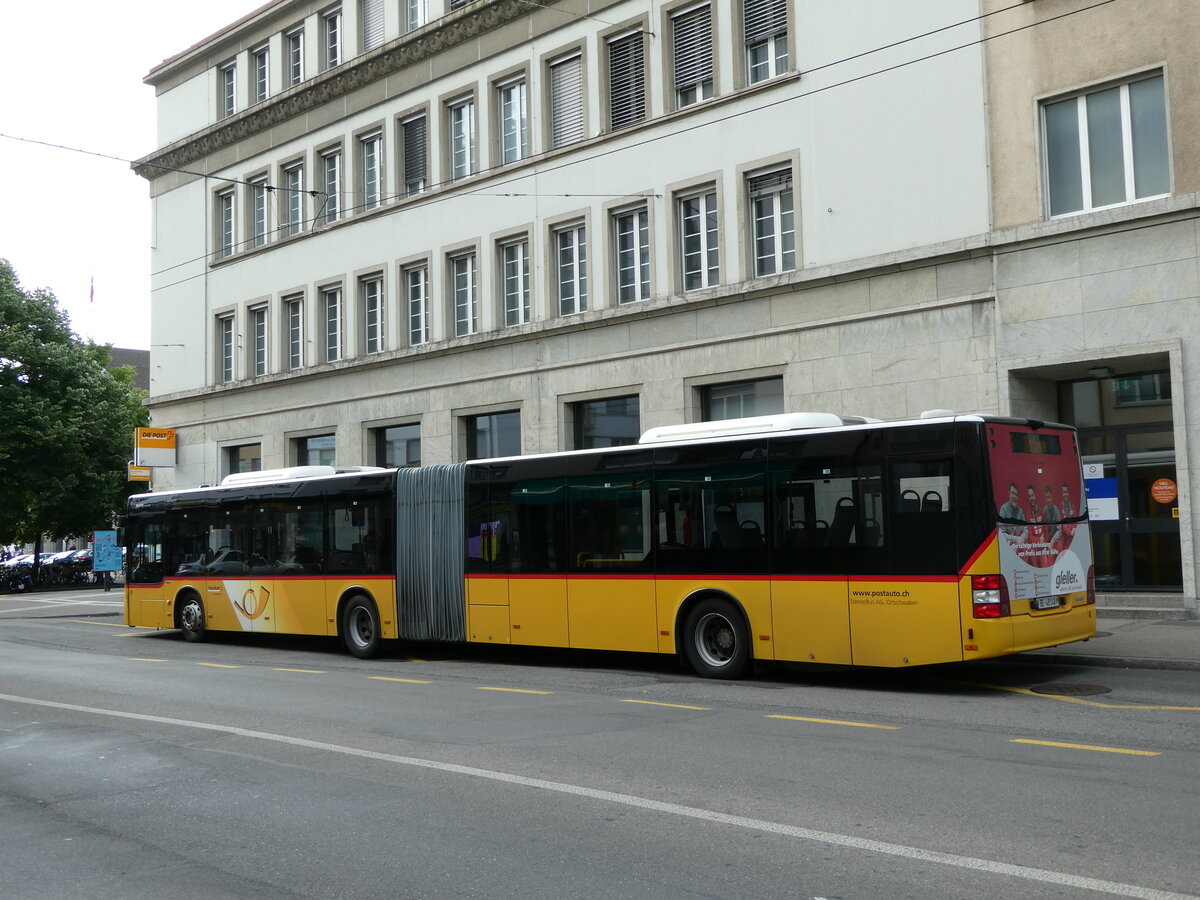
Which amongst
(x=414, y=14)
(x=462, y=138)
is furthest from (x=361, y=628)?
(x=414, y=14)

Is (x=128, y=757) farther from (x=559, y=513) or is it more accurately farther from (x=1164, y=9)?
(x=1164, y=9)

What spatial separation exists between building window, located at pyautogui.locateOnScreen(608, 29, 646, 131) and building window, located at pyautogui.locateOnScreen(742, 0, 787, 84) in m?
2.40

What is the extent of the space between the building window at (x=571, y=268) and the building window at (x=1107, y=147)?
9864 millimetres

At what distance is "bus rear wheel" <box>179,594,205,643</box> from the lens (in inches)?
839

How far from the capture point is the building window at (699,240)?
934 inches

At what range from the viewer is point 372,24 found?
31156mm

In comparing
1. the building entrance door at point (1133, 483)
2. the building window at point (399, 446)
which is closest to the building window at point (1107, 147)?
the building entrance door at point (1133, 483)

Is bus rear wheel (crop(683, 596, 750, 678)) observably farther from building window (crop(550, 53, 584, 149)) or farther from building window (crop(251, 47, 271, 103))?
building window (crop(251, 47, 271, 103))

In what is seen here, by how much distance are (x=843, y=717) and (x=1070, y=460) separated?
4.45 m

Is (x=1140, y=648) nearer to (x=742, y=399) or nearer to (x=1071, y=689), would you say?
(x=1071, y=689)

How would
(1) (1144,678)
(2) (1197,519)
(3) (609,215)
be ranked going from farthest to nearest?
(3) (609,215), (2) (1197,519), (1) (1144,678)

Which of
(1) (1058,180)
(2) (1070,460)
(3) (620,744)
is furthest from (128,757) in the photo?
(1) (1058,180)

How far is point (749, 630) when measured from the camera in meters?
13.5

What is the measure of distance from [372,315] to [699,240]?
34.4 feet
